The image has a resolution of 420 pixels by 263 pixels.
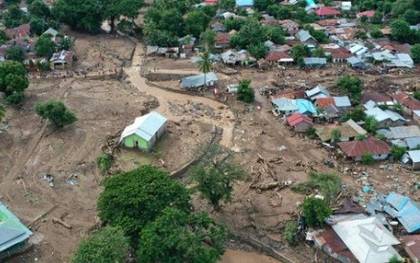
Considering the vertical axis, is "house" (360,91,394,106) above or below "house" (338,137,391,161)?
below

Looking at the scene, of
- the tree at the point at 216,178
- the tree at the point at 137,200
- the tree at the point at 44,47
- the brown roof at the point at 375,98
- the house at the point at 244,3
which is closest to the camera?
the tree at the point at 137,200

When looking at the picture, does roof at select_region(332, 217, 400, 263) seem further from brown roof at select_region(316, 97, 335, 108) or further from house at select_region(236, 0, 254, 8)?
house at select_region(236, 0, 254, 8)

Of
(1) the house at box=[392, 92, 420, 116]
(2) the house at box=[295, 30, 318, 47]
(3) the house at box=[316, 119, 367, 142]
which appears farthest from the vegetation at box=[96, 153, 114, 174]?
(2) the house at box=[295, 30, 318, 47]

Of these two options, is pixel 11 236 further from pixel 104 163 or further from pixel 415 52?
pixel 415 52

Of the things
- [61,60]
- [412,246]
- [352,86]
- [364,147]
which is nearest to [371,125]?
[364,147]

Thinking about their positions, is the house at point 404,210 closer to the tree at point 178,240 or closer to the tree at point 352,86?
the tree at point 178,240

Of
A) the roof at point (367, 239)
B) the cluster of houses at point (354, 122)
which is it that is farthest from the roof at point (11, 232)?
the cluster of houses at point (354, 122)

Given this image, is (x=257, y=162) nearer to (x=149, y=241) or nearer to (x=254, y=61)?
(x=149, y=241)

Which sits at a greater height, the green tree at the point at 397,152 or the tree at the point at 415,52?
the green tree at the point at 397,152
